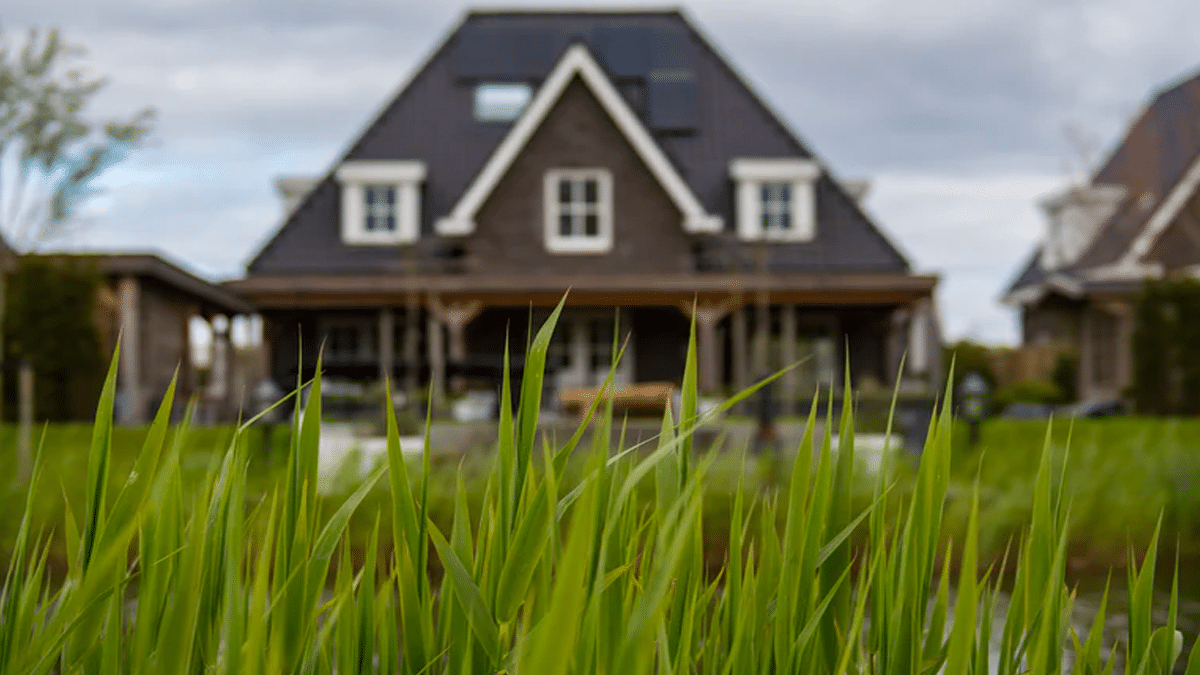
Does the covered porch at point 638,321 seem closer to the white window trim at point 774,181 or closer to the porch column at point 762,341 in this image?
the porch column at point 762,341

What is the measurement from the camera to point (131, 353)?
736 inches

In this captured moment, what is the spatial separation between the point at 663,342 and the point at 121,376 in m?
9.32

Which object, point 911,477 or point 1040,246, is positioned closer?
point 911,477

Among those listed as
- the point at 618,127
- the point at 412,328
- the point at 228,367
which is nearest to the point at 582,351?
the point at 412,328

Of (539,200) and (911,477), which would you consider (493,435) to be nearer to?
(911,477)

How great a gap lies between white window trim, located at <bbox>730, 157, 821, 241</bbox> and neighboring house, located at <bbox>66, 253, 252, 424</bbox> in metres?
9.00

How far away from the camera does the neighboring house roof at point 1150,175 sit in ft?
78.5

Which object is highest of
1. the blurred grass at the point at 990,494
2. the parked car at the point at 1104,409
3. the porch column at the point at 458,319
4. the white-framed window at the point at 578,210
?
the white-framed window at the point at 578,210

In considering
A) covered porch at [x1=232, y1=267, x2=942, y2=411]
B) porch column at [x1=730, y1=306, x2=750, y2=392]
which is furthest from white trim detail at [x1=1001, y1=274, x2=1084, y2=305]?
porch column at [x1=730, y1=306, x2=750, y2=392]

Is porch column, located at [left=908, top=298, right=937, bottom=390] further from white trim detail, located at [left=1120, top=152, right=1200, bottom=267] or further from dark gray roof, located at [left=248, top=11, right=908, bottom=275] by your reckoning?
white trim detail, located at [left=1120, top=152, right=1200, bottom=267]

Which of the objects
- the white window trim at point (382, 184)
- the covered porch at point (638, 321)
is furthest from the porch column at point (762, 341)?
the white window trim at point (382, 184)

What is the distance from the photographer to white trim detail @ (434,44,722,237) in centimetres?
1969

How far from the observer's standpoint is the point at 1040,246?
32.5 m

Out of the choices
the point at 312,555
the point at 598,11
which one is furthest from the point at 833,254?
the point at 312,555
